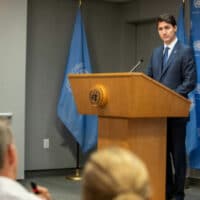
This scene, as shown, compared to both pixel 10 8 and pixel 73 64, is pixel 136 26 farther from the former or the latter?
pixel 10 8

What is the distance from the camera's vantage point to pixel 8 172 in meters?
1.50

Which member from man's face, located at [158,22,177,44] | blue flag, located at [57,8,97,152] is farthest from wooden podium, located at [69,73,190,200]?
blue flag, located at [57,8,97,152]

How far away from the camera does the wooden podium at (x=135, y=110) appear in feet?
10.3

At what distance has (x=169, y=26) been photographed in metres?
3.61

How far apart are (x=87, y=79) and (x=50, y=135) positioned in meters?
2.90

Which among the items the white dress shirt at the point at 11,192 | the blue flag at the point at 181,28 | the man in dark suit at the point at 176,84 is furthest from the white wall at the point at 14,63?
the white dress shirt at the point at 11,192

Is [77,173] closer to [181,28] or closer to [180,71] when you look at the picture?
[181,28]

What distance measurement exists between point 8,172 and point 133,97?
1733mm

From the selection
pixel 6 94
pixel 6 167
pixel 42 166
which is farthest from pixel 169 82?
pixel 42 166

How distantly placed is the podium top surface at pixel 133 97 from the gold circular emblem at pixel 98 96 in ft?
0.05

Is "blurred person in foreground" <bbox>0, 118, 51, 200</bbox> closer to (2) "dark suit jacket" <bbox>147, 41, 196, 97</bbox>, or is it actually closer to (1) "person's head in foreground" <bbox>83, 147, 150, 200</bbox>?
(1) "person's head in foreground" <bbox>83, 147, 150, 200</bbox>

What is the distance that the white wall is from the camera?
222 inches

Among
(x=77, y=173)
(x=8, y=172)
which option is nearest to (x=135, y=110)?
(x=8, y=172)

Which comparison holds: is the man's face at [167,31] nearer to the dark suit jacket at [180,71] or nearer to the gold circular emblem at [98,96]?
the dark suit jacket at [180,71]
